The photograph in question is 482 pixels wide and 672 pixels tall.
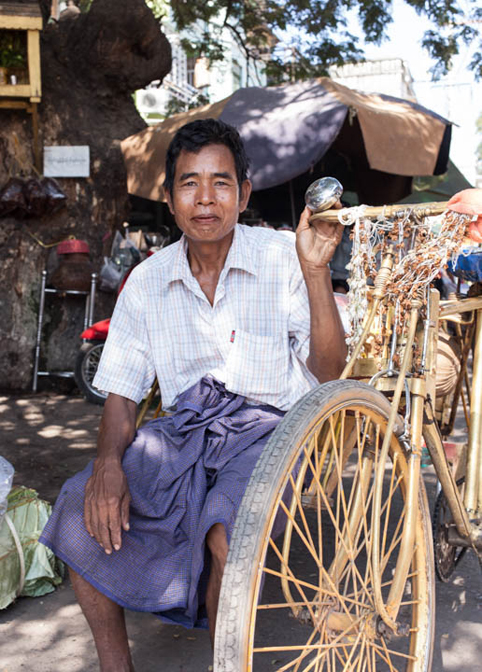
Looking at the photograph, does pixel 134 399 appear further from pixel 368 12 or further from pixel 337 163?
pixel 368 12

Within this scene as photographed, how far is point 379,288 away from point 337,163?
579 centimetres

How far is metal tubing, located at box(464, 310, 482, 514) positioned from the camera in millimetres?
2084

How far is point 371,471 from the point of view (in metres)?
1.80

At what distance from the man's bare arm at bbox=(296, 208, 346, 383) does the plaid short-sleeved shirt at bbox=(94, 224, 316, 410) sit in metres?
0.15

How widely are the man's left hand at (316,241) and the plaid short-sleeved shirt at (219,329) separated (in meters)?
0.30

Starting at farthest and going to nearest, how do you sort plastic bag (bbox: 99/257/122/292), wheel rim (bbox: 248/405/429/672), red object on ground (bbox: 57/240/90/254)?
plastic bag (bbox: 99/257/122/292) < red object on ground (bbox: 57/240/90/254) < wheel rim (bbox: 248/405/429/672)

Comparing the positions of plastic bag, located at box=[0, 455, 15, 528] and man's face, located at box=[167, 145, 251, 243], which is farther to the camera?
plastic bag, located at box=[0, 455, 15, 528]

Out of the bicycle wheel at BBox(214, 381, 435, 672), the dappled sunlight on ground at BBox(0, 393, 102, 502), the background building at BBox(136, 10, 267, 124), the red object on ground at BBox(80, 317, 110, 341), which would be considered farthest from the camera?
the background building at BBox(136, 10, 267, 124)

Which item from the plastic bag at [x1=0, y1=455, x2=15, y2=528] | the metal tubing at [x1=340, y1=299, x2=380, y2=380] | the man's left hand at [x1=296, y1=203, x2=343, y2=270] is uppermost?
the man's left hand at [x1=296, y1=203, x2=343, y2=270]

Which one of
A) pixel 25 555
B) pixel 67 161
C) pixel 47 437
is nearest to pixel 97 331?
pixel 47 437

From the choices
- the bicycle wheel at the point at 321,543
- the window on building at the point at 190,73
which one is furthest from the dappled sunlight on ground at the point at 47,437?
the window on building at the point at 190,73

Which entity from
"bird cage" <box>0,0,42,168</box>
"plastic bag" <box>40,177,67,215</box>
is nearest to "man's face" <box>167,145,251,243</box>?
"bird cage" <box>0,0,42,168</box>

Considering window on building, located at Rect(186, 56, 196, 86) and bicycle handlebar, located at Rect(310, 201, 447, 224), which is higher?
window on building, located at Rect(186, 56, 196, 86)

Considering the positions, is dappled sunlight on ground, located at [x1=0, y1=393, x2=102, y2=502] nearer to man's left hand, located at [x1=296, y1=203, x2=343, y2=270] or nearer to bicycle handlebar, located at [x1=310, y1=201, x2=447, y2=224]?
man's left hand, located at [x1=296, y1=203, x2=343, y2=270]
